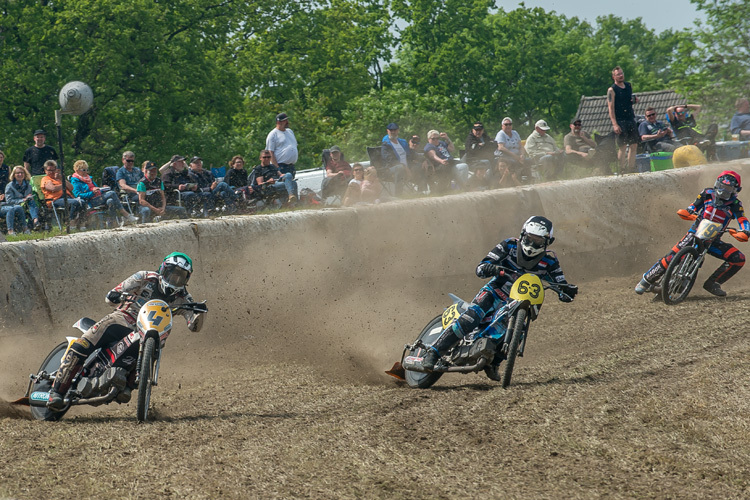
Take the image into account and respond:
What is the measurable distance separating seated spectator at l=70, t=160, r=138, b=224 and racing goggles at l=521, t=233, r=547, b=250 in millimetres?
6637

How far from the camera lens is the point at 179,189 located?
562 inches

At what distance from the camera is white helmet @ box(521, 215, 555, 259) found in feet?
28.6

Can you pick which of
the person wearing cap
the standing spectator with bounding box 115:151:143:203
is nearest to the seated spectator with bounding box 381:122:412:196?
the standing spectator with bounding box 115:151:143:203

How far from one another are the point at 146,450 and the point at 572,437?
2.96 meters

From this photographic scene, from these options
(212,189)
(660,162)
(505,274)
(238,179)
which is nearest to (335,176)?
(238,179)

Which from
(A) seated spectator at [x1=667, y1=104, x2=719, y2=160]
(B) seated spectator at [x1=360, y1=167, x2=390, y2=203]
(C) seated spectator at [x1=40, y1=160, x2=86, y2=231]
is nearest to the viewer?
(C) seated spectator at [x1=40, y1=160, x2=86, y2=231]

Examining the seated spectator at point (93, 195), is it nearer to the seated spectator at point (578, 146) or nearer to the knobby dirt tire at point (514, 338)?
the knobby dirt tire at point (514, 338)

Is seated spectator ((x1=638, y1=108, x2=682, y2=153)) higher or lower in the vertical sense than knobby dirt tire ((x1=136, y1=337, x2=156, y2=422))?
higher

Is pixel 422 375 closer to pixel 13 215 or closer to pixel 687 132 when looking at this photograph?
pixel 13 215

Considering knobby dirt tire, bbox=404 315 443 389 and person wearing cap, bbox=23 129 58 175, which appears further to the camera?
person wearing cap, bbox=23 129 58 175

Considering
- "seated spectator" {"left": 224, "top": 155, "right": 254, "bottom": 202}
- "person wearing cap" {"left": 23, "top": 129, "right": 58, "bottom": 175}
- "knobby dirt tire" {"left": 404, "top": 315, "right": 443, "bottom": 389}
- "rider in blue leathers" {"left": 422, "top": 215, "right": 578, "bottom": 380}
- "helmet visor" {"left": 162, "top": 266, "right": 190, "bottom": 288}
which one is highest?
"person wearing cap" {"left": 23, "top": 129, "right": 58, "bottom": 175}

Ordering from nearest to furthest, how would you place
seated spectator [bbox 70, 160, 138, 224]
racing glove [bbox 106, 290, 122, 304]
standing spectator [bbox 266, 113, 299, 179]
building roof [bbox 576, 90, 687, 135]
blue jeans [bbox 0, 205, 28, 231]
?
racing glove [bbox 106, 290, 122, 304] < blue jeans [bbox 0, 205, 28, 231] < seated spectator [bbox 70, 160, 138, 224] < standing spectator [bbox 266, 113, 299, 179] < building roof [bbox 576, 90, 687, 135]

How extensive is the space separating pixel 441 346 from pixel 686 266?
5077 mm

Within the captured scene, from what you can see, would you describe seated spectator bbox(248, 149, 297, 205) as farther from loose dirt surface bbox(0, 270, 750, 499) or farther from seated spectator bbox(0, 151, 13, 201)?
loose dirt surface bbox(0, 270, 750, 499)
